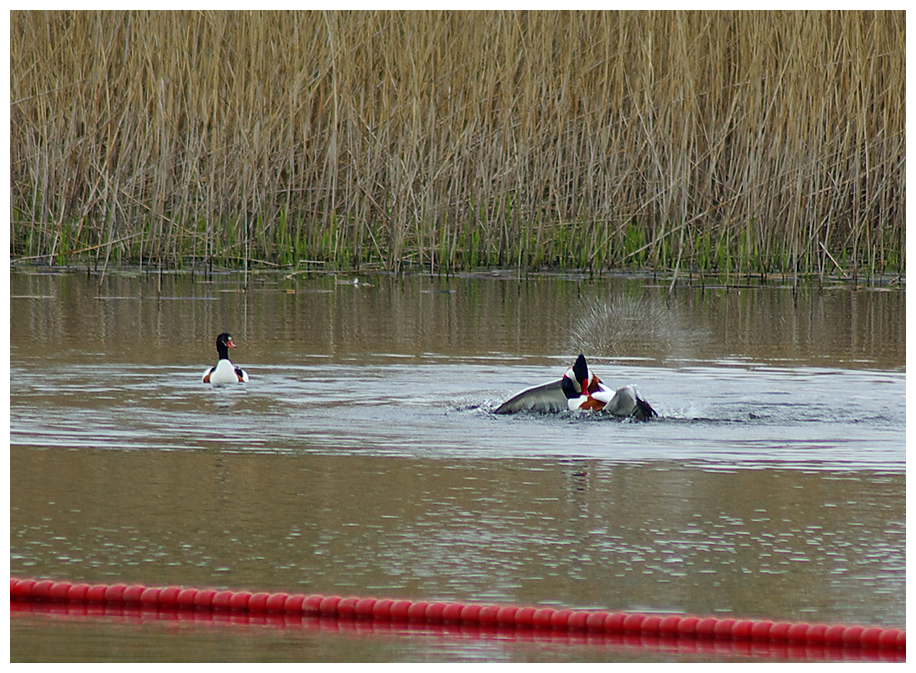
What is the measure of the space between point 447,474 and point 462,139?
33.6ft

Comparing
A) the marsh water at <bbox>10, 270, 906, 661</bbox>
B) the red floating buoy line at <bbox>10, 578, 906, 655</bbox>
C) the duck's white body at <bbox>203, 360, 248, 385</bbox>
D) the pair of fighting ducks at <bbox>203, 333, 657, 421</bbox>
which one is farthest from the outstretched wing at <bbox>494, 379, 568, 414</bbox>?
the red floating buoy line at <bbox>10, 578, 906, 655</bbox>

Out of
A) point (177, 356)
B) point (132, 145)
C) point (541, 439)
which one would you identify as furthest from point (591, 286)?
point (541, 439)

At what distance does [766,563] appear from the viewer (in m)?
5.58

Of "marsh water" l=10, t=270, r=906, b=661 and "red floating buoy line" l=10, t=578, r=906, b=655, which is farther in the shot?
"marsh water" l=10, t=270, r=906, b=661

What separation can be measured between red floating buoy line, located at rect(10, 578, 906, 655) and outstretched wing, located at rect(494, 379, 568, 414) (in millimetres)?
4120

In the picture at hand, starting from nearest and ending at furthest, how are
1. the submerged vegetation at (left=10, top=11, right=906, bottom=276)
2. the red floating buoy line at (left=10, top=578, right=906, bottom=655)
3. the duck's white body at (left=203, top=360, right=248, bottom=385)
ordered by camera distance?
the red floating buoy line at (left=10, top=578, right=906, bottom=655), the duck's white body at (left=203, top=360, right=248, bottom=385), the submerged vegetation at (left=10, top=11, right=906, bottom=276)

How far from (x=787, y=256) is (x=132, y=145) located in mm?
6658

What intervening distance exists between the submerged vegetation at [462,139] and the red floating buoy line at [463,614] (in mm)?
11793

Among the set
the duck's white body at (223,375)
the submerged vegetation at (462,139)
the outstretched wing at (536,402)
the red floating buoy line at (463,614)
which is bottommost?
the red floating buoy line at (463,614)

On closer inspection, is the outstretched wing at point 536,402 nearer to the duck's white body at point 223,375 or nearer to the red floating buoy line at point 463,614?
the duck's white body at point 223,375

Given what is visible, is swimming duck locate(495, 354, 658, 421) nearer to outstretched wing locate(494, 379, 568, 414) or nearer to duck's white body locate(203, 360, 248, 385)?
outstretched wing locate(494, 379, 568, 414)

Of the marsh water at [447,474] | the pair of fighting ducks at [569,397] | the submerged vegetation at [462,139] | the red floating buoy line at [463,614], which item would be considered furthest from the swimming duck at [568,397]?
the submerged vegetation at [462,139]

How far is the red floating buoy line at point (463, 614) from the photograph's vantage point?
4.67 metres

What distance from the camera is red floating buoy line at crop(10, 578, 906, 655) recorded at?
4672mm
